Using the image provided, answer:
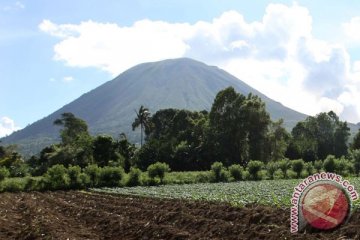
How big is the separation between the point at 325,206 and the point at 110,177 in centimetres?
4334

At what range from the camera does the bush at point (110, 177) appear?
5375 cm

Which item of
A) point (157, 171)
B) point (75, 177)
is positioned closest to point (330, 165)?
point (157, 171)

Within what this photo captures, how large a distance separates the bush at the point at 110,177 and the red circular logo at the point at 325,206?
1639 inches

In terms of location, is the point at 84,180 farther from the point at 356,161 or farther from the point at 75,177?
the point at 356,161

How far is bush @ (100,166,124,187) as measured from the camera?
53750 millimetres

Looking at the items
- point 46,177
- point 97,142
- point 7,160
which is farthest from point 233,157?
point 7,160

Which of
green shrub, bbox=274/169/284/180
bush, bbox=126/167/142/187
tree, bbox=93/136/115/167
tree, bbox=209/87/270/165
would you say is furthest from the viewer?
tree, bbox=209/87/270/165

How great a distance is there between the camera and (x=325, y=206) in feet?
40.9

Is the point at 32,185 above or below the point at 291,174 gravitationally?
below

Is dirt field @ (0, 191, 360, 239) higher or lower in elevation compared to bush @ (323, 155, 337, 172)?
lower

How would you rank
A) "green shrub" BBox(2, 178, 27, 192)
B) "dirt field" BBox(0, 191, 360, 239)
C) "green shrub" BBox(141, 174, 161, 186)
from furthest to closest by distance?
1. "green shrub" BBox(141, 174, 161, 186)
2. "green shrub" BBox(2, 178, 27, 192)
3. "dirt field" BBox(0, 191, 360, 239)

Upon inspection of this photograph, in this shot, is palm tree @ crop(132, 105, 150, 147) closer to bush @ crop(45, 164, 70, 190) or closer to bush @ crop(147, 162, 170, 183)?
bush @ crop(147, 162, 170, 183)

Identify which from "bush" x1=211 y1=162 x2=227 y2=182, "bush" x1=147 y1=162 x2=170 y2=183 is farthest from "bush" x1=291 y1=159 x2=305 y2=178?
"bush" x1=147 y1=162 x2=170 y2=183

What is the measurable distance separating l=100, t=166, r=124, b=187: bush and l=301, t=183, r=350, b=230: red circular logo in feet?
137
